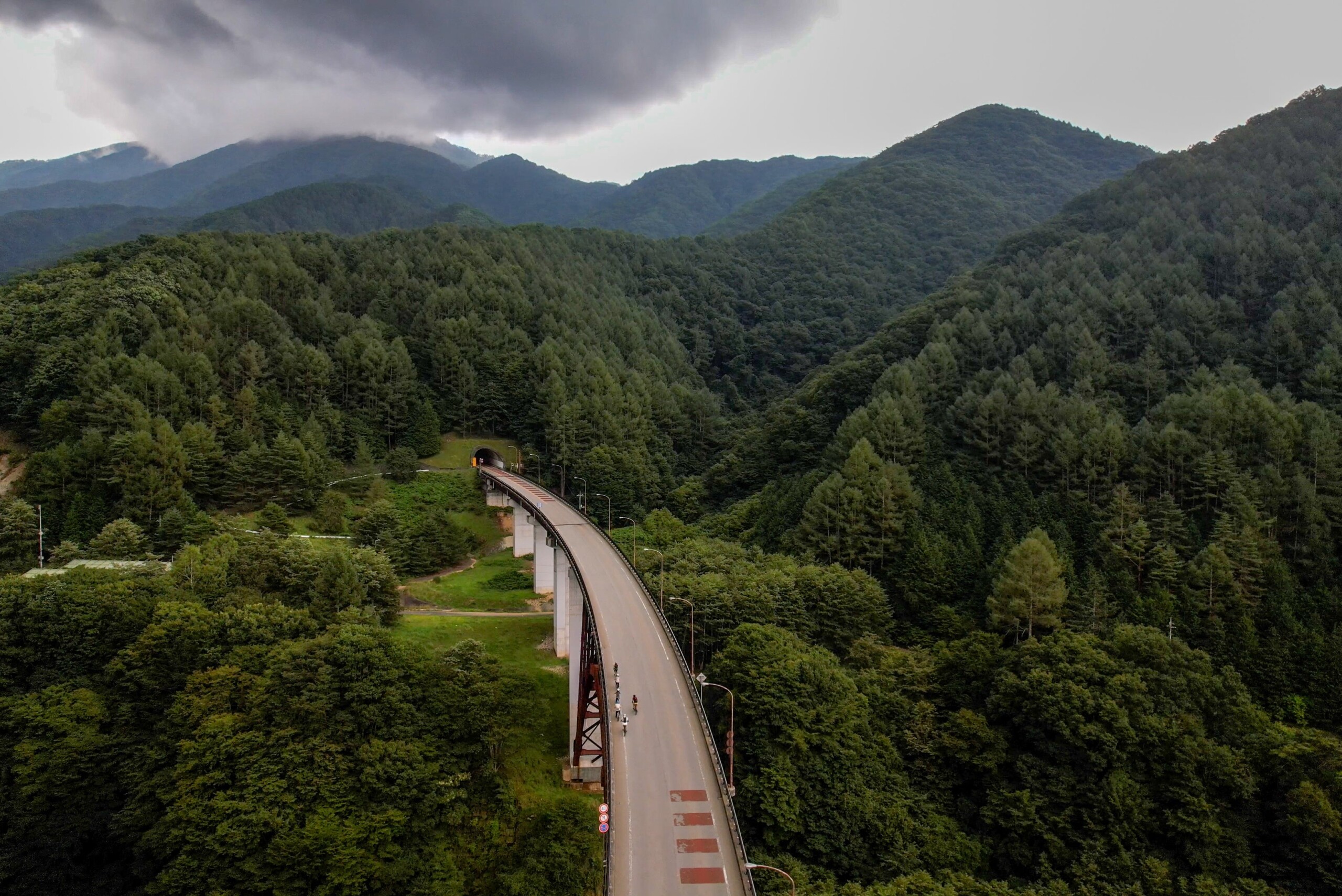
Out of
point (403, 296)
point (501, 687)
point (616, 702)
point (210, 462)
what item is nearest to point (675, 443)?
point (403, 296)

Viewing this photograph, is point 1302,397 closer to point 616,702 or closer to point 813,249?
point 616,702

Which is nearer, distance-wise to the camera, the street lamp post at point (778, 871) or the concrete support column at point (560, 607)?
the street lamp post at point (778, 871)

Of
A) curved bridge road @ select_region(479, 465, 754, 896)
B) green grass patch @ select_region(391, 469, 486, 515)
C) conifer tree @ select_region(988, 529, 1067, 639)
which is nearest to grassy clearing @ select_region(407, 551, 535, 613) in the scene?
green grass patch @ select_region(391, 469, 486, 515)

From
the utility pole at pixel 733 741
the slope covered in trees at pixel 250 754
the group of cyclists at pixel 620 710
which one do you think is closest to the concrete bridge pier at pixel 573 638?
the slope covered in trees at pixel 250 754

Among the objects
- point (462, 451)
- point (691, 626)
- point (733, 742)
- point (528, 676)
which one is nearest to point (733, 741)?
point (733, 742)

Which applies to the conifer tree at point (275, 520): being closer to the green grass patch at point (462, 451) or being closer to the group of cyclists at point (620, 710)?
the green grass patch at point (462, 451)

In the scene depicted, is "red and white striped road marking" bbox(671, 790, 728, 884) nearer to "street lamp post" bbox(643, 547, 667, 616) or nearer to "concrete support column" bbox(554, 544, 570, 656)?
"street lamp post" bbox(643, 547, 667, 616)
